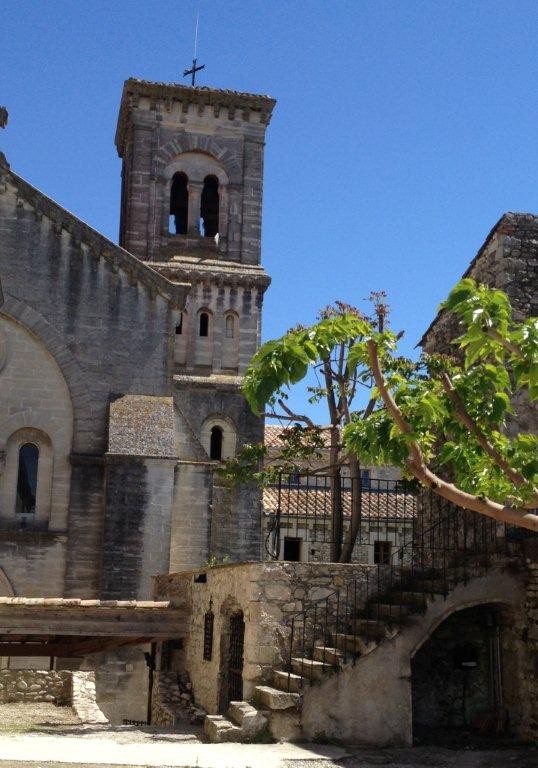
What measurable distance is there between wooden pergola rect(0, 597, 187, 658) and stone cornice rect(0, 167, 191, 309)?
861cm

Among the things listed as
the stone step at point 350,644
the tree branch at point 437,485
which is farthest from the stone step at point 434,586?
the tree branch at point 437,485

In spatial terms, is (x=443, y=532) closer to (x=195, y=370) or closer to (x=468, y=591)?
(x=468, y=591)

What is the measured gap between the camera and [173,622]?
17.2 m

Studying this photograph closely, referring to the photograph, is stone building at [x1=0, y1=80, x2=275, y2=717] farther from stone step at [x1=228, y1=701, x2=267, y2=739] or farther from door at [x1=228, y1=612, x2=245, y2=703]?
stone step at [x1=228, y1=701, x2=267, y2=739]

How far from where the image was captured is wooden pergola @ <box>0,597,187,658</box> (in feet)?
53.3

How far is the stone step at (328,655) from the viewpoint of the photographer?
42.2 ft

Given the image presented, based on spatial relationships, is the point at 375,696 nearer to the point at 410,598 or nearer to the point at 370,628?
the point at 370,628

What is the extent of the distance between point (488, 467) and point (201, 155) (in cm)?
2827

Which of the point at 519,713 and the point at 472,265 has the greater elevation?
the point at 472,265

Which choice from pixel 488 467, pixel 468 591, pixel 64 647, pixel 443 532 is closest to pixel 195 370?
pixel 64 647

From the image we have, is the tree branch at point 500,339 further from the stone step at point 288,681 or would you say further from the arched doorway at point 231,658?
the arched doorway at point 231,658

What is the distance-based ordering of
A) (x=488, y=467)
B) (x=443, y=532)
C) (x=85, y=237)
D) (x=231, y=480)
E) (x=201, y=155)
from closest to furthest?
(x=488, y=467)
(x=443, y=532)
(x=85, y=237)
(x=231, y=480)
(x=201, y=155)

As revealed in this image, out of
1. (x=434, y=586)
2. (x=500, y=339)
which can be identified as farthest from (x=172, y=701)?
(x=500, y=339)

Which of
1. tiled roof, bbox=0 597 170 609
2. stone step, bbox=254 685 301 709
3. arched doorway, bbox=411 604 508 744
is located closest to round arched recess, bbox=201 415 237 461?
tiled roof, bbox=0 597 170 609
